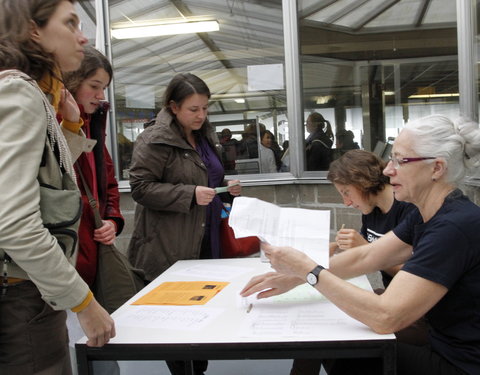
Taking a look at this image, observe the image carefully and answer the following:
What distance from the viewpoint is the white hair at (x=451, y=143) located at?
4.71ft

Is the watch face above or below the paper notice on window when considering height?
below

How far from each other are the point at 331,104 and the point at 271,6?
97 centimetres

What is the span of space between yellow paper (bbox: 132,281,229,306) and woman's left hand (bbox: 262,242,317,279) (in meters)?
0.32

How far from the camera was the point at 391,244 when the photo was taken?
1805 millimetres

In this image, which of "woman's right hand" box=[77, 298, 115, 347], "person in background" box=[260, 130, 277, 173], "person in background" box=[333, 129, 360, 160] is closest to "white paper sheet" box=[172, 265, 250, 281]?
"woman's right hand" box=[77, 298, 115, 347]

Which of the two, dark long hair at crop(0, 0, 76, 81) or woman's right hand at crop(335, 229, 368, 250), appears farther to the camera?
woman's right hand at crop(335, 229, 368, 250)

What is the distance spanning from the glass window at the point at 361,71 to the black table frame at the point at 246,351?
110 inches

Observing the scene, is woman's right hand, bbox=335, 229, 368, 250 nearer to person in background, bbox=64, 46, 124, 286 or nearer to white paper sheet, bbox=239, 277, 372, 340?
white paper sheet, bbox=239, 277, 372, 340

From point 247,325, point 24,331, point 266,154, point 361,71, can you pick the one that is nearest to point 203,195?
point 247,325

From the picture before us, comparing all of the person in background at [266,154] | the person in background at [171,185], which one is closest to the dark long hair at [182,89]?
the person in background at [171,185]

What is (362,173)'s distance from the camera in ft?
6.93

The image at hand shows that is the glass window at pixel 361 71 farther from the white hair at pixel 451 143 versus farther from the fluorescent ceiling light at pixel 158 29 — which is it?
the white hair at pixel 451 143

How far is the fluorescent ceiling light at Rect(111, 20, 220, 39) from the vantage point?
4305 mm

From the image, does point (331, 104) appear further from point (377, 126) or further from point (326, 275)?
point (326, 275)
